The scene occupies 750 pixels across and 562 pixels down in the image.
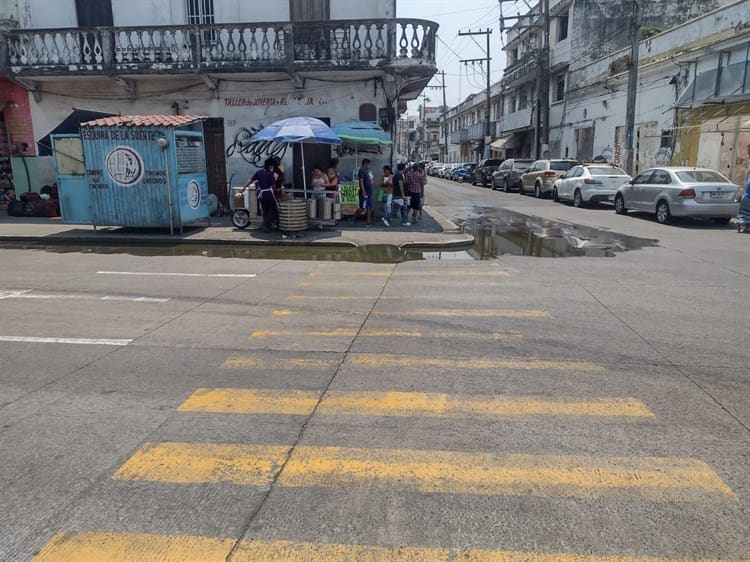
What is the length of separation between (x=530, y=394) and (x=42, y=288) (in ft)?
24.1

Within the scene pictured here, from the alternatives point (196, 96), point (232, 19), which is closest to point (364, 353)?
point (196, 96)

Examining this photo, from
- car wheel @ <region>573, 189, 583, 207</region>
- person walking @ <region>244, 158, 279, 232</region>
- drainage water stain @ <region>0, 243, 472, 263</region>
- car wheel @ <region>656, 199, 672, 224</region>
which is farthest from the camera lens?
car wheel @ <region>573, 189, 583, 207</region>

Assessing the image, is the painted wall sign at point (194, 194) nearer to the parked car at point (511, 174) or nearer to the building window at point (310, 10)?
the building window at point (310, 10)

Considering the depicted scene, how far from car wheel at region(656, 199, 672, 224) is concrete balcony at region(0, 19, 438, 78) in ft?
25.5

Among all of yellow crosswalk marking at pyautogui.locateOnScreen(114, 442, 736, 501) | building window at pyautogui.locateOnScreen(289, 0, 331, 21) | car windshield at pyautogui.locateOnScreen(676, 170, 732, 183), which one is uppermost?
building window at pyautogui.locateOnScreen(289, 0, 331, 21)

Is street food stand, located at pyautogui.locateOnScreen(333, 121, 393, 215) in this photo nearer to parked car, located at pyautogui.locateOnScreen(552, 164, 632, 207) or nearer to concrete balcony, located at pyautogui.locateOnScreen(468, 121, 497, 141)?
parked car, located at pyautogui.locateOnScreen(552, 164, 632, 207)

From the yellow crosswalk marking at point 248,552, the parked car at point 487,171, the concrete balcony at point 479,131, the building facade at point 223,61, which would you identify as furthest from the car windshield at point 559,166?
the concrete balcony at point 479,131

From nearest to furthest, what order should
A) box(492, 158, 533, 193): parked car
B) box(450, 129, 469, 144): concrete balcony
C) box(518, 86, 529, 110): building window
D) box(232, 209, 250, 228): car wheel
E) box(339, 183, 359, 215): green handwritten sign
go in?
box(232, 209, 250, 228): car wheel → box(339, 183, 359, 215): green handwritten sign → box(492, 158, 533, 193): parked car → box(518, 86, 529, 110): building window → box(450, 129, 469, 144): concrete balcony

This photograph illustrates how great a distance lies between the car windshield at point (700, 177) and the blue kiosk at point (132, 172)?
43.9ft

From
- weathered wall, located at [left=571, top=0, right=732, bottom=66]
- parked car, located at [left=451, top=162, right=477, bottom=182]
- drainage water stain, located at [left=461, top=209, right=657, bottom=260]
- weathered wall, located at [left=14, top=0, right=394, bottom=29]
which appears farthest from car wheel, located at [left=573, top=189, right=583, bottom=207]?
parked car, located at [left=451, top=162, right=477, bottom=182]

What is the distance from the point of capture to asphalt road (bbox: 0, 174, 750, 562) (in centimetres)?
276

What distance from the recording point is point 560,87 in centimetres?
3744

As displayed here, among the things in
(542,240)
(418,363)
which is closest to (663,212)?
(542,240)

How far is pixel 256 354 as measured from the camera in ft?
17.7
